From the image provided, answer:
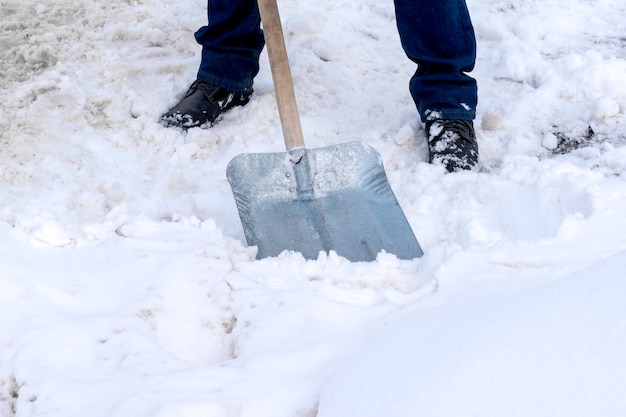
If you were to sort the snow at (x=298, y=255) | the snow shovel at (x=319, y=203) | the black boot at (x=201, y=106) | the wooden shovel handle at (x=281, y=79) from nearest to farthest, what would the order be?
the snow at (x=298, y=255)
the snow shovel at (x=319, y=203)
the wooden shovel handle at (x=281, y=79)
the black boot at (x=201, y=106)

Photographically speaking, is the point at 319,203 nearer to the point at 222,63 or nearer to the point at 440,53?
the point at 440,53

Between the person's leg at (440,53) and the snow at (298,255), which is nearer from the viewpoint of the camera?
the snow at (298,255)

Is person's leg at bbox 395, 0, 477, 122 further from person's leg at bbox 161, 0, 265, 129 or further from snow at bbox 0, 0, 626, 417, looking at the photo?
person's leg at bbox 161, 0, 265, 129

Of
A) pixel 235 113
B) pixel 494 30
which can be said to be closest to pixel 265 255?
pixel 235 113

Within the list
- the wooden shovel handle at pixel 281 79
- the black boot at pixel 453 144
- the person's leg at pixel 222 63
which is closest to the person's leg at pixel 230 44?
the person's leg at pixel 222 63

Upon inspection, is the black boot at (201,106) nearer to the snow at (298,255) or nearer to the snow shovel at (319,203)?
the snow at (298,255)

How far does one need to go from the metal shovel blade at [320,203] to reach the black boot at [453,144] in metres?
0.26

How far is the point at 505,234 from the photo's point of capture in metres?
1.79

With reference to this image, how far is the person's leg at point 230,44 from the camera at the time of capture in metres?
2.46

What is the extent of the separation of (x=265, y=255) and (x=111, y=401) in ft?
2.23

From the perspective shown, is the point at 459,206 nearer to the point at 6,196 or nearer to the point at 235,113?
the point at 235,113

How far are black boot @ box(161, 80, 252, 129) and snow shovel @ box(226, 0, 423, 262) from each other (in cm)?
53

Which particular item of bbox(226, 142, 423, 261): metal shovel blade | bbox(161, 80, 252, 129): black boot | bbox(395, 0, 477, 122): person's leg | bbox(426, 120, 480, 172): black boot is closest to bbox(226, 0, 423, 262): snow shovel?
bbox(226, 142, 423, 261): metal shovel blade

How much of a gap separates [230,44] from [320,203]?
2.78 feet
